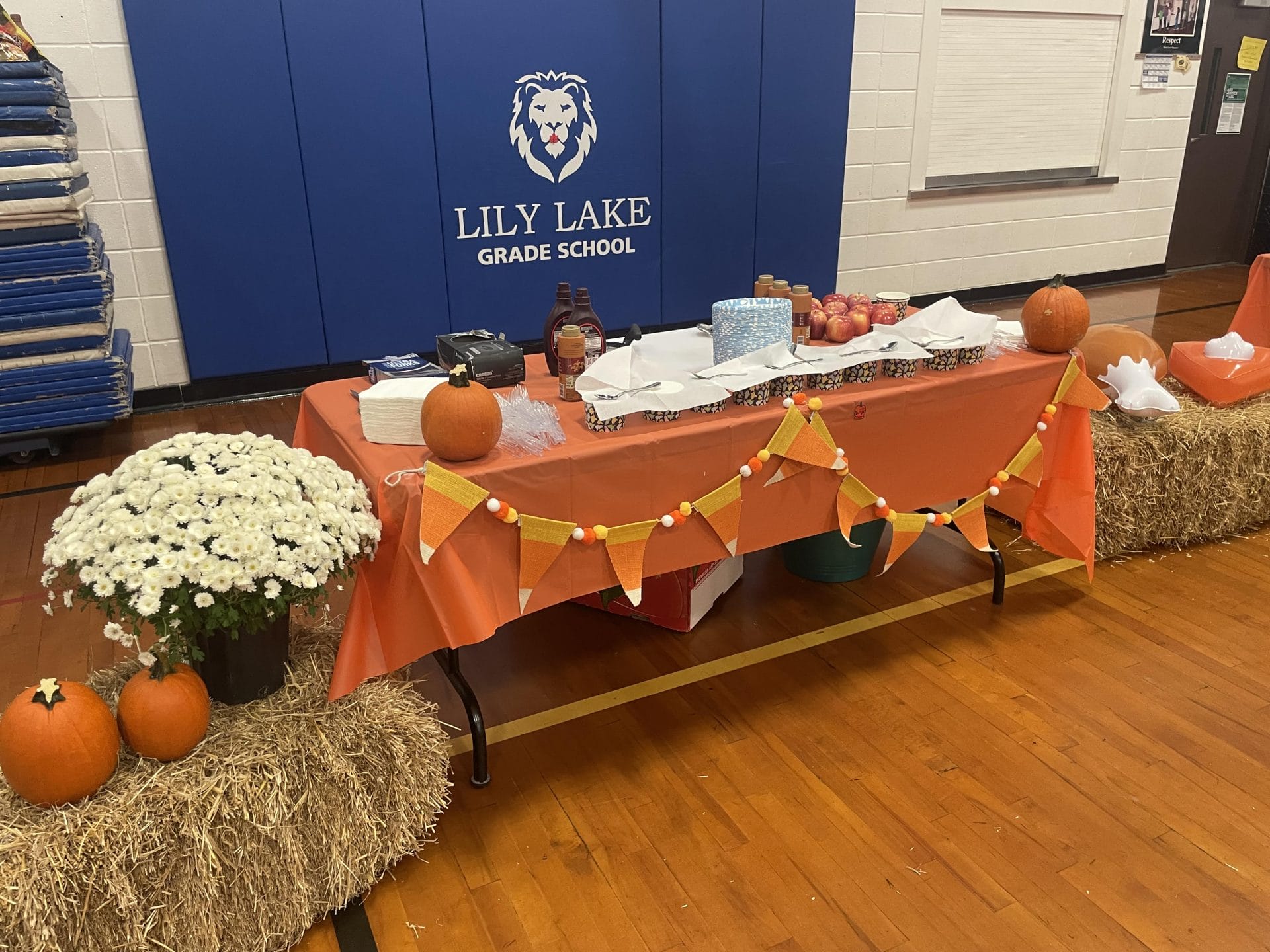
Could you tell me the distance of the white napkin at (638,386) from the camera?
208 cm

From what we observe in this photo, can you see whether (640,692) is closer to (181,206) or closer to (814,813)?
(814,813)

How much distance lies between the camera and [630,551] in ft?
7.00

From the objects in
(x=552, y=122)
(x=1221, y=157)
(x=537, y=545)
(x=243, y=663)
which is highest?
(x=552, y=122)

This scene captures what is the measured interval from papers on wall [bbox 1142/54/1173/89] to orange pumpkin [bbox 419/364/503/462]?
686 centimetres

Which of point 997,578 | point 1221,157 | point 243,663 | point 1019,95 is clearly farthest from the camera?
point 1221,157

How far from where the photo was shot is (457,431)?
1857 mm

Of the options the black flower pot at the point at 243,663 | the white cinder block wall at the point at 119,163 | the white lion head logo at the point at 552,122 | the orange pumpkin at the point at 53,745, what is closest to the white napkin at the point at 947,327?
the black flower pot at the point at 243,663

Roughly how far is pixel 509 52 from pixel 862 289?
2727 millimetres

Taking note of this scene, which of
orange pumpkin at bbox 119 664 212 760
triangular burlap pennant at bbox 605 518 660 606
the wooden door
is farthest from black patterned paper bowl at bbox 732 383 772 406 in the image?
the wooden door

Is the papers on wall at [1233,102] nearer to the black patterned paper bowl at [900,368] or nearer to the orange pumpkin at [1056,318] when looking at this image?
the orange pumpkin at [1056,318]

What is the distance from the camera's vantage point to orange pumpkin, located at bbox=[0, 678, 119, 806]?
152 cm

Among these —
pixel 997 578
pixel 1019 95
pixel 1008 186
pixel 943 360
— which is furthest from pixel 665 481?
pixel 1019 95

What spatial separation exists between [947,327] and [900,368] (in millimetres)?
309

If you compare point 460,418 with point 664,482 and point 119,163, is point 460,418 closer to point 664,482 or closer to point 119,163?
point 664,482
